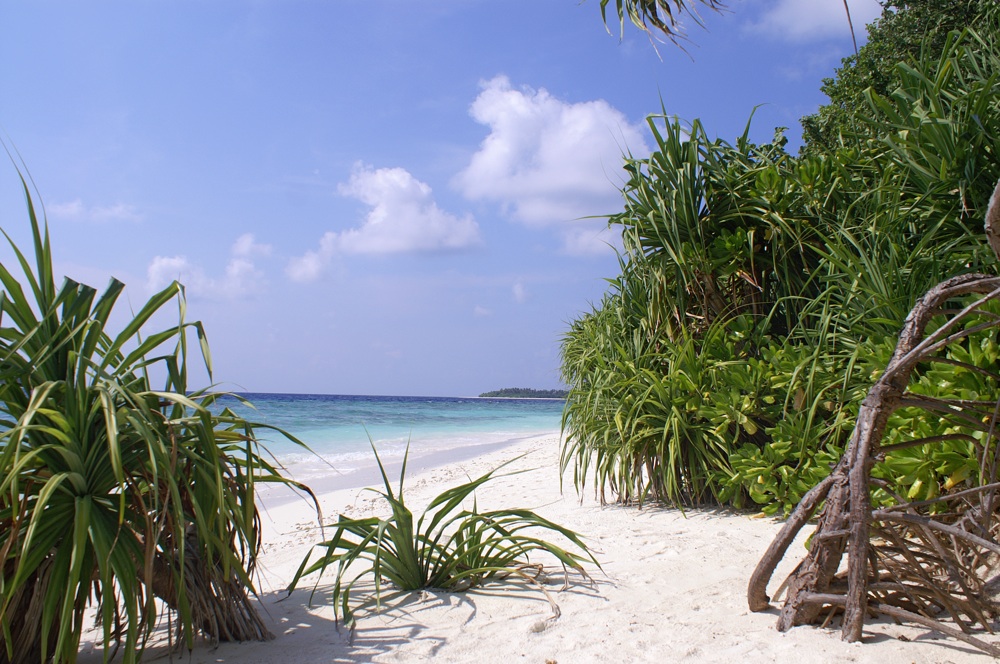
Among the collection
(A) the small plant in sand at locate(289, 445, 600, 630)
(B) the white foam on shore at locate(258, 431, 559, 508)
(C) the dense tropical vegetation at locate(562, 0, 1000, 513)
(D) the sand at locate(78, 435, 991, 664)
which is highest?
(C) the dense tropical vegetation at locate(562, 0, 1000, 513)

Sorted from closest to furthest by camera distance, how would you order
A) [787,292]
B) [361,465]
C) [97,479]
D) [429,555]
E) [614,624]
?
[97,479], [614,624], [429,555], [787,292], [361,465]

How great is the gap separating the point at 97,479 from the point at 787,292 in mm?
4100

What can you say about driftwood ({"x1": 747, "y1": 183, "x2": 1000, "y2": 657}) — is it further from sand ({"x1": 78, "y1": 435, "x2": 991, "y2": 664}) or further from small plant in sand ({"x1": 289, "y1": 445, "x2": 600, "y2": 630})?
small plant in sand ({"x1": 289, "y1": 445, "x2": 600, "y2": 630})

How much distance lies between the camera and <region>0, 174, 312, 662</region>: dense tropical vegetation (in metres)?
1.90

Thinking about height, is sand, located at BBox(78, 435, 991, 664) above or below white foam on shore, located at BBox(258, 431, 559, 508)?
above

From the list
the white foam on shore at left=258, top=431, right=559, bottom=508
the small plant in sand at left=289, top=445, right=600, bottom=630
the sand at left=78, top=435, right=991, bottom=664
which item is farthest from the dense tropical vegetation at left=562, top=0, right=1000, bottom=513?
the white foam on shore at left=258, top=431, right=559, bottom=508

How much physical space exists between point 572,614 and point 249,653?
119 centimetres

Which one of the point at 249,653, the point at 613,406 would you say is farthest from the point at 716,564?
the point at 249,653

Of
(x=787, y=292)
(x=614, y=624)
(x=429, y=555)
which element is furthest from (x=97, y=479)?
(x=787, y=292)

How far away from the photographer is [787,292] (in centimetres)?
458

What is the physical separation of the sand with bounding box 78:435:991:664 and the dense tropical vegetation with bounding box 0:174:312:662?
0.43 m

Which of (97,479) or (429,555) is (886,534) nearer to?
(429,555)

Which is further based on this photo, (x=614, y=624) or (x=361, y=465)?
(x=361, y=465)

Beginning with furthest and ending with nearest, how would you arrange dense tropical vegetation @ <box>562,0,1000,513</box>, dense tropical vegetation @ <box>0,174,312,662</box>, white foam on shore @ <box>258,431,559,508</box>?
1. white foam on shore @ <box>258,431,559,508</box>
2. dense tropical vegetation @ <box>562,0,1000,513</box>
3. dense tropical vegetation @ <box>0,174,312,662</box>
